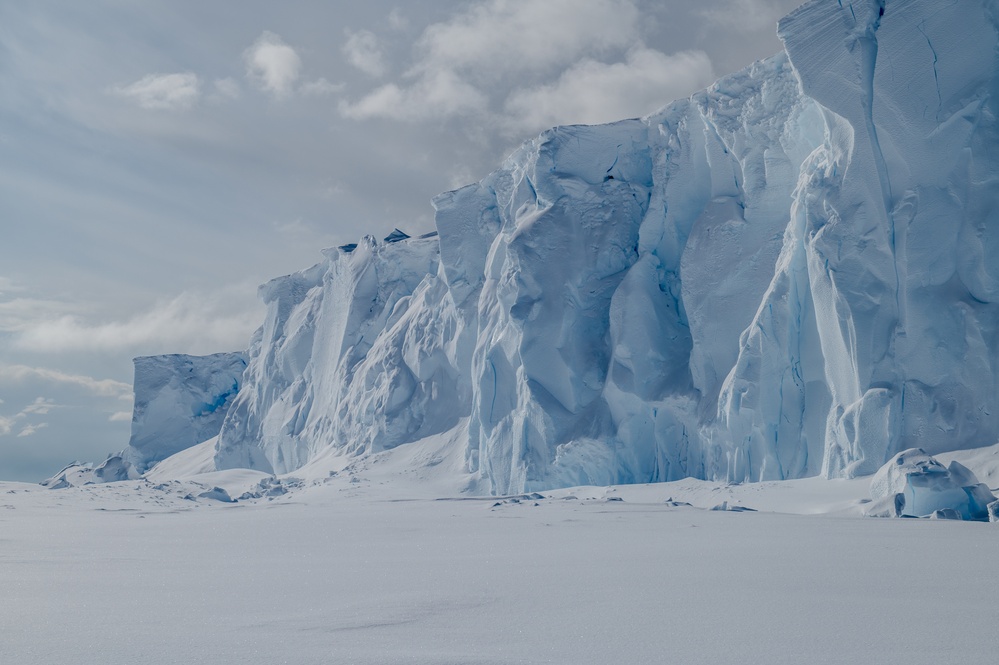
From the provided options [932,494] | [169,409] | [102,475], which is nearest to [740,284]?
[932,494]

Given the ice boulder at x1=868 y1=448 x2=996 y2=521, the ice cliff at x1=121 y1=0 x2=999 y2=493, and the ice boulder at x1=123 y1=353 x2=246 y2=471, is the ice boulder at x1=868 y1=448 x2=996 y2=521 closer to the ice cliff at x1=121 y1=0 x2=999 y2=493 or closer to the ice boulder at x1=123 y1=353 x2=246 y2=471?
the ice cliff at x1=121 y1=0 x2=999 y2=493

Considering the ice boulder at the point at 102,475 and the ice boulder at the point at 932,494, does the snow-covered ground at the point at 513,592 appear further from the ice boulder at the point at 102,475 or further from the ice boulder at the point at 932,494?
the ice boulder at the point at 102,475

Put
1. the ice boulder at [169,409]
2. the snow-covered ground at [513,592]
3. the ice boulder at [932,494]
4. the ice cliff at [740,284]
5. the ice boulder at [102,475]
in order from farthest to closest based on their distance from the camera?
the ice boulder at [169,409] < the ice boulder at [102,475] < the ice cliff at [740,284] < the ice boulder at [932,494] < the snow-covered ground at [513,592]

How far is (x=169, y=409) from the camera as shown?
37.3 meters

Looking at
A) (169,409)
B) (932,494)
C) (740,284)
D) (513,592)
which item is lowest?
(513,592)

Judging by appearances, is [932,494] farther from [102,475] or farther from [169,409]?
[169,409]

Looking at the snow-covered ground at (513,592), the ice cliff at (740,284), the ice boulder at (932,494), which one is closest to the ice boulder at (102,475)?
the ice cliff at (740,284)

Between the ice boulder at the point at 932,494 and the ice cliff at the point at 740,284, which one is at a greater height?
the ice cliff at the point at 740,284

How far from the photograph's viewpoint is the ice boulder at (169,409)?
120 feet

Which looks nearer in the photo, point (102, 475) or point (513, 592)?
point (513, 592)

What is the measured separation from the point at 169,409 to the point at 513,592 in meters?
36.5

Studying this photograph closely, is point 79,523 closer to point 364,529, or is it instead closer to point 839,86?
point 364,529

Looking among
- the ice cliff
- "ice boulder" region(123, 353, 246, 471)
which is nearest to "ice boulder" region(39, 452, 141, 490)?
"ice boulder" region(123, 353, 246, 471)

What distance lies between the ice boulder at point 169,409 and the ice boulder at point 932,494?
33442 mm
